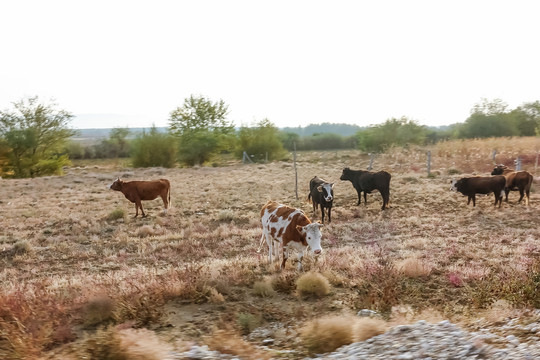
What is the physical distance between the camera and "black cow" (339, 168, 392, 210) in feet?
58.6

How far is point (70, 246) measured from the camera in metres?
12.9

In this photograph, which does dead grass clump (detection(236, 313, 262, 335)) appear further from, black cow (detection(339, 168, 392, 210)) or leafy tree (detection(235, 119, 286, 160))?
leafy tree (detection(235, 119, 286, 160))

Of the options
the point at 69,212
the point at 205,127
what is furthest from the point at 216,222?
the point at 205,127

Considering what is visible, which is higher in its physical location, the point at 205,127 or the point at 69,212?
the point at 205,127

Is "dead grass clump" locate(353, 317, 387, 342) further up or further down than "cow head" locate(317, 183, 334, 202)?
A: further down

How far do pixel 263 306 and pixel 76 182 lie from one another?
29.5 m

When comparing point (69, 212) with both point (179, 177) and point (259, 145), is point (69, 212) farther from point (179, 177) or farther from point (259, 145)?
point (259, 145)

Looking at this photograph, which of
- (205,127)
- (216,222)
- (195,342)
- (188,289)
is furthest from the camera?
(205,127)

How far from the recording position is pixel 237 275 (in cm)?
841

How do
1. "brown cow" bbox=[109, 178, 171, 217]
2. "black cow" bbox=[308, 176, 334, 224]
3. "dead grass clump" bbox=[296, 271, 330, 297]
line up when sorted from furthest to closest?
1. "brown cow" bbox=[109, 178, 171, 217]
2. "black cow" bbox=[308, 176, 334, 224]
3. "dead grass clump" bbox=[296, 271, 330, 297]

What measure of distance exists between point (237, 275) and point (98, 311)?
9.61 feet

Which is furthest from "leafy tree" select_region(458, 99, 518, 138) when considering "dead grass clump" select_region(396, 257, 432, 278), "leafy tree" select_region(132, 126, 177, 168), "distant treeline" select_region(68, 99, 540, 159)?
"dead grass clump" select_region(396, 257, 432, 278)

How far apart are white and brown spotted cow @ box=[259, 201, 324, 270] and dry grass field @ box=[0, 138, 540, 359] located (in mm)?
520

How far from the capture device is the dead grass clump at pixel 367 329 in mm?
5102
